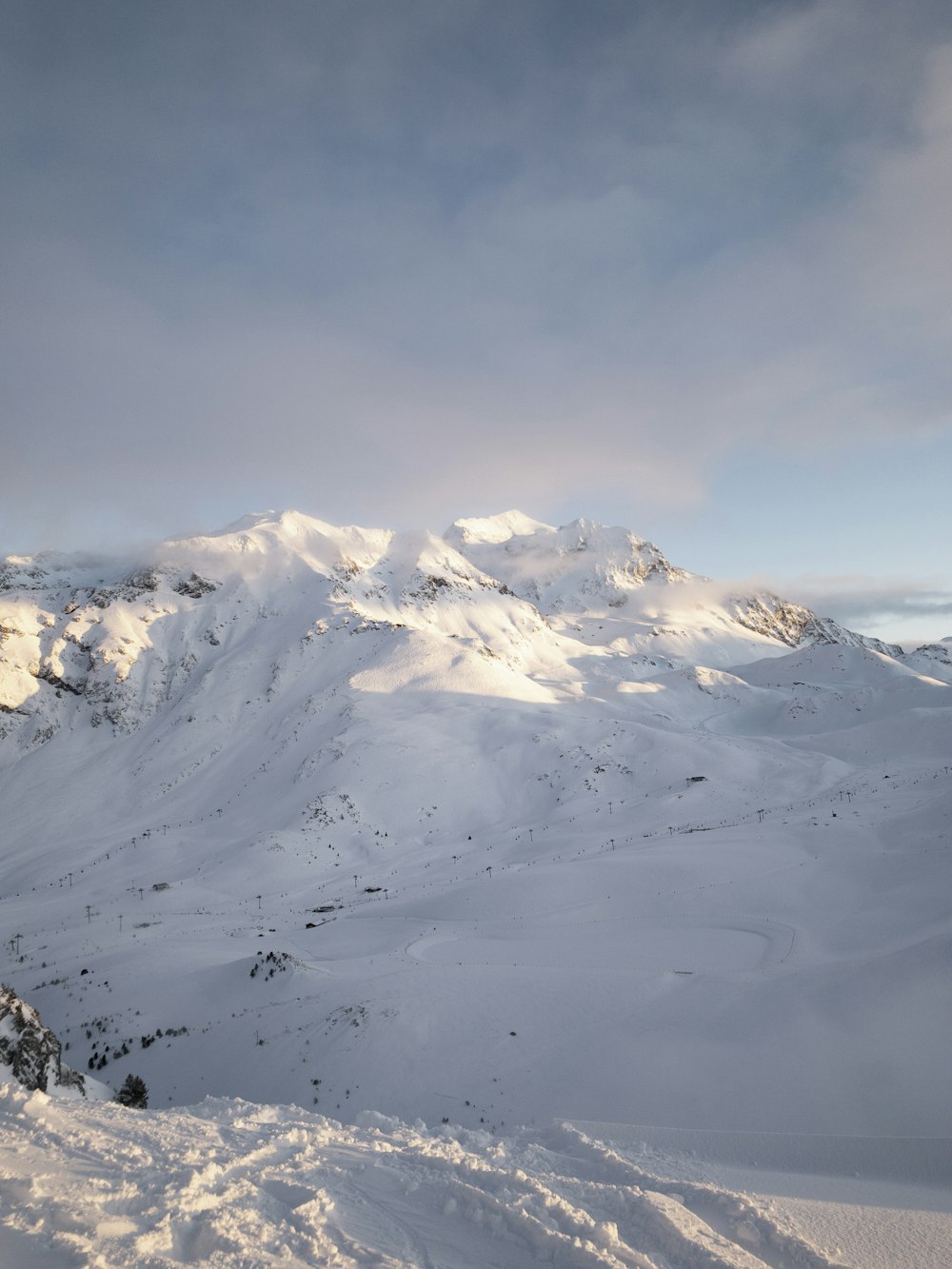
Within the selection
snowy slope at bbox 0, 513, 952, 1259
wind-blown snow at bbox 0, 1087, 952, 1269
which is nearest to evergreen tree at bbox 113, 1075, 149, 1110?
snowy slope at bbox 0, 513, 952, 1259

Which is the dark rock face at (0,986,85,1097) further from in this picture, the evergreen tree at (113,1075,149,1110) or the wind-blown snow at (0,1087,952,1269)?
the wind-blown snow at (0,1087,952,1269)

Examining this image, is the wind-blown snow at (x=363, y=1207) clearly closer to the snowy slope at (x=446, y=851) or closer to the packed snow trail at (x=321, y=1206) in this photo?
the packed snow trail at (x=321, y=1206)

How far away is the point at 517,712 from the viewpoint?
6731 centimetres

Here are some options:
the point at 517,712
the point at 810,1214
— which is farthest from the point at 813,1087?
the point at 517,712

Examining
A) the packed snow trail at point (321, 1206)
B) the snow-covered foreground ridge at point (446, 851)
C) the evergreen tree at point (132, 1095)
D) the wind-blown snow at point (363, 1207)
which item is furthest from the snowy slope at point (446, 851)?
the packed snow trail at point (321, 1206)

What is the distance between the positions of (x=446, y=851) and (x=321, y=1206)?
40616 millimetres

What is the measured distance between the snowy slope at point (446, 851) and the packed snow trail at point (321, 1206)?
4.99 metres

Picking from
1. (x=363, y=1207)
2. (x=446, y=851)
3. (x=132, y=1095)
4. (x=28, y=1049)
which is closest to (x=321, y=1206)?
(x=363, y=1207)

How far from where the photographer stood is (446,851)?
149 feet

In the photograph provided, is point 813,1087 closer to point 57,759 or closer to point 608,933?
point 608,933

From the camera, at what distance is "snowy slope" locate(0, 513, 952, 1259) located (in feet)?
45.5

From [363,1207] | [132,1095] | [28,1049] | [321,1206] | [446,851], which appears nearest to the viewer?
[321,1206]

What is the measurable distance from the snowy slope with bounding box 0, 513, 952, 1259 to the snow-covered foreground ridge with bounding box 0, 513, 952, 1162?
17cm

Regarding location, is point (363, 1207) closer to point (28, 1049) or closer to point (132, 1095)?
point (28, 1049)
